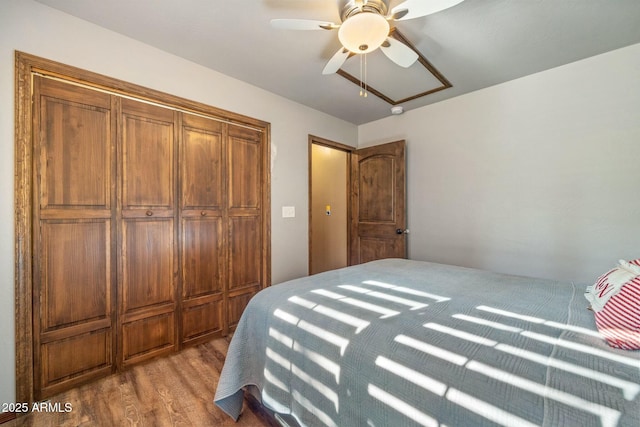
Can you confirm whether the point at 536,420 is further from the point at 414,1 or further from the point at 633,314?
the point at 414,1

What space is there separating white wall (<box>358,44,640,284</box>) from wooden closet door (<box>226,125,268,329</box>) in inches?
78.4

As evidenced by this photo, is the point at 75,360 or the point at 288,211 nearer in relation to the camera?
the point at 75,360

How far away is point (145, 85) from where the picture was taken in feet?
6.67

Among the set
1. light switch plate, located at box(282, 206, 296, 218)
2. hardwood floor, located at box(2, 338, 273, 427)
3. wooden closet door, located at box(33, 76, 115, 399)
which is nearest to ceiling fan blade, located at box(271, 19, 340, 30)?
wooden closet door, located at box(33, 76, 115, 399)

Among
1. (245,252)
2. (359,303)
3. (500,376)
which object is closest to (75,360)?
(245,252)

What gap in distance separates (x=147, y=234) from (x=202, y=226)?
436 millimetres

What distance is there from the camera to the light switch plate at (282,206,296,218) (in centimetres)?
299

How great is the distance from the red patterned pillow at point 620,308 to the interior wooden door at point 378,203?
2081mm

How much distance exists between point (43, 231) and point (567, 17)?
3.76 meters

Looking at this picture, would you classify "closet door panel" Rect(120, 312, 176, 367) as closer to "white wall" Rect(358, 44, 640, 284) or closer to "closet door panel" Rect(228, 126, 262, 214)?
"closet door panel" Rect(228, 126, 262, 214)

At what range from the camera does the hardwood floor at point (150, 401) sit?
146cm

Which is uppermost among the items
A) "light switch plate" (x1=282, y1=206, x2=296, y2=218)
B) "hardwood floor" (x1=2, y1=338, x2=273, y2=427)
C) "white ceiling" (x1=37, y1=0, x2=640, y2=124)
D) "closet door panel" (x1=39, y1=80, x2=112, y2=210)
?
"white ceiling" (x1=37, y1=0, x2=640, y2=124)

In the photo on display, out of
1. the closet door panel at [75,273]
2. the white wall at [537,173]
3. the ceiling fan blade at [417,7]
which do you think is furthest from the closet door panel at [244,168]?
the white wall at [537,173]

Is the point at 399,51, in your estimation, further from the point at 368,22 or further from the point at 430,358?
the point at 430,358
